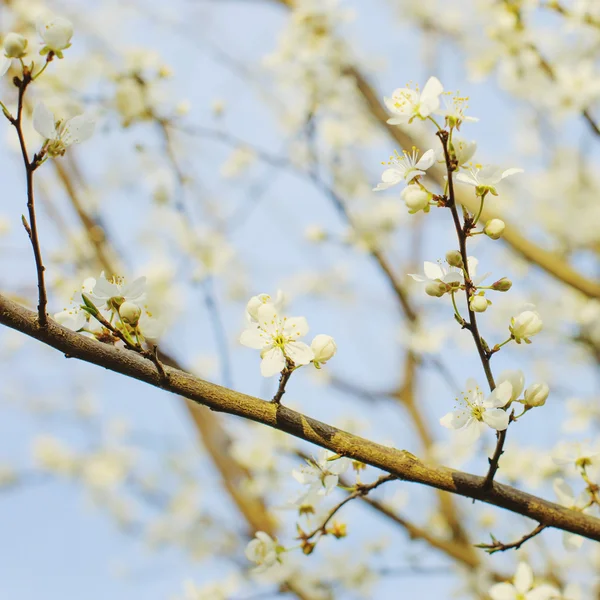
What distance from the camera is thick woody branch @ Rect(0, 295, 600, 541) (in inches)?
44.2

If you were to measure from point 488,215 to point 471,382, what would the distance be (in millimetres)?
1856

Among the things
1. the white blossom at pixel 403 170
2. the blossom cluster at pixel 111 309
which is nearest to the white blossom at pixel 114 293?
the blossom cluster at pixel 111 309

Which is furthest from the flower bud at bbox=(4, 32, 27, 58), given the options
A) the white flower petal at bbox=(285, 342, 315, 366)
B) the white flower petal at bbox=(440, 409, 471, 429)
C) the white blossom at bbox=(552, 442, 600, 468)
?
the white blossom at bbox=(552, 442, 600, 468)

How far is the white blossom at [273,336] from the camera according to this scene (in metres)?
1.23

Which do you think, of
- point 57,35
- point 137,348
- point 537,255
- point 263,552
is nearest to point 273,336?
point 137,348

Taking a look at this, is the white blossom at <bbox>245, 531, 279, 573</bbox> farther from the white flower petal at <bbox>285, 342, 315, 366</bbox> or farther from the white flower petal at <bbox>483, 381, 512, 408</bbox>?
the white flower petal at <bbox>483, 381, 512, 408</bbox>

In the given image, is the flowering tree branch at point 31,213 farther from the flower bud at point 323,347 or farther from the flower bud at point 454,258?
the flower bud at point 454,258

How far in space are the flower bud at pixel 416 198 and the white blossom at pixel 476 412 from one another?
1.23 feet

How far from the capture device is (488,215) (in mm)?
2979

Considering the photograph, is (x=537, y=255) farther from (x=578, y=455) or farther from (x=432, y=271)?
(x=432, y=271)

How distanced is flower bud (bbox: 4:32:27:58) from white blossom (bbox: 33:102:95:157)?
0.10 metres

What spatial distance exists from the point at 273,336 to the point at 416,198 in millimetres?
396

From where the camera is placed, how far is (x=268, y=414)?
3.78ft

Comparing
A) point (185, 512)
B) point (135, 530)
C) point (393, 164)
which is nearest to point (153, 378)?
point (393, 164)
